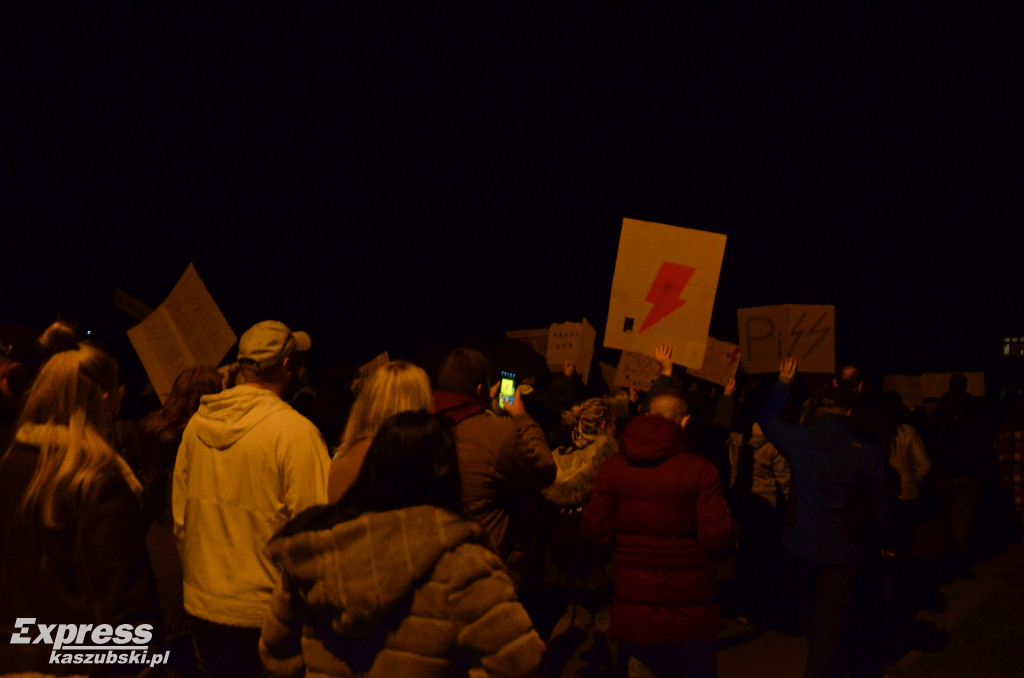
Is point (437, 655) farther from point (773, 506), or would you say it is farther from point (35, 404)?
point (773, 506)

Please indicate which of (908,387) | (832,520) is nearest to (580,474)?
(832,520)

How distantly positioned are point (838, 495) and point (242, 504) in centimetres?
339

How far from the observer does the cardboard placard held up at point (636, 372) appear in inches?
390

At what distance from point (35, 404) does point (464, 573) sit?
4.82ft

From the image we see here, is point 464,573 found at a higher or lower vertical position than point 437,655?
higher

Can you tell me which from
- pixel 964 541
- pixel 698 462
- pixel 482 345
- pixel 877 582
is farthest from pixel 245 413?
pixel 964 541

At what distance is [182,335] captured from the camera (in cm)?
524

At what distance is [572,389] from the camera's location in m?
10.4

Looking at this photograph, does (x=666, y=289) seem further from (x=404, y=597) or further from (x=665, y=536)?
(x=404, y=597)

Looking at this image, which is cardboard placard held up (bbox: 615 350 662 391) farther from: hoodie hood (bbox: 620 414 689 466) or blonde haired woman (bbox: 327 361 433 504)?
blonde haired woman (bbox: 327 361 433 504)

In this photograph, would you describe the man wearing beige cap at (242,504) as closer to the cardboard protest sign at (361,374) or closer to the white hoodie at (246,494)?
the white hoodie at (246,494)

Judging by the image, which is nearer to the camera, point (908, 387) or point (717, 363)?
point (717, 363)

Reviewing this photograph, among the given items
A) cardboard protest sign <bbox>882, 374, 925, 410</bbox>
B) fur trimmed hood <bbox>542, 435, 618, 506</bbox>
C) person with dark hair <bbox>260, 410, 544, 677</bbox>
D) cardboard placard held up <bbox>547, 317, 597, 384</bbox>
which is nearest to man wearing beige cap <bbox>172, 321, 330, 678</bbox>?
person with dark hair <bbox>260, 410, 544, 677</bbox>

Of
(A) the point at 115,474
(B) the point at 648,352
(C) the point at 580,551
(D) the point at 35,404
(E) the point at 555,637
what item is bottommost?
(E) the point at 555,637
